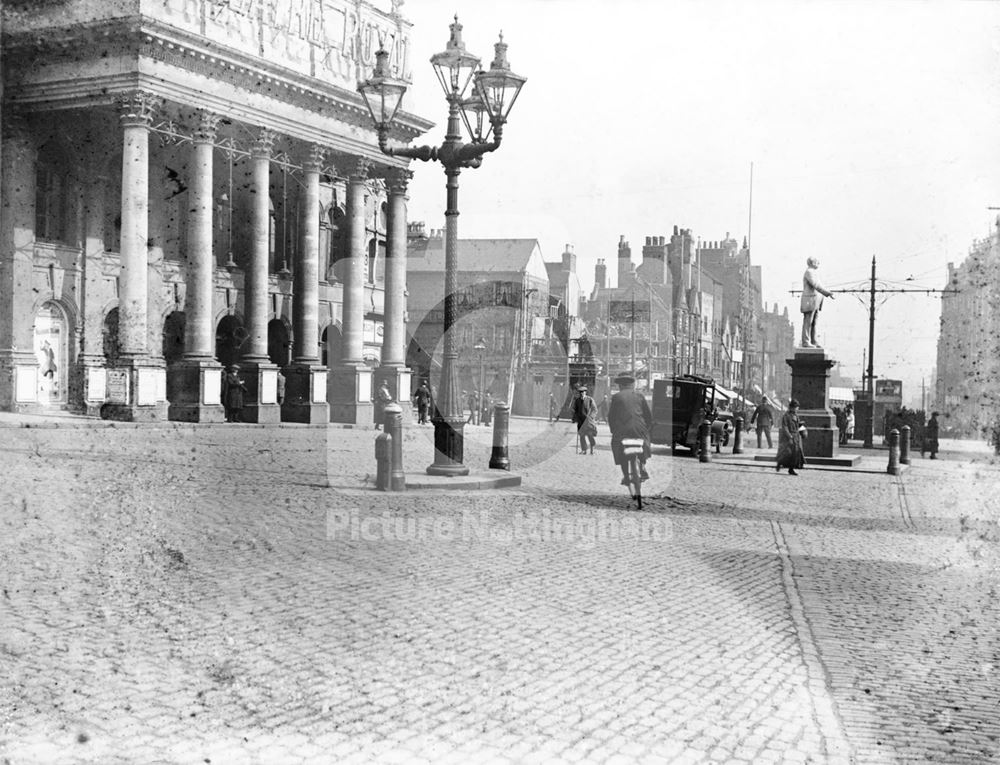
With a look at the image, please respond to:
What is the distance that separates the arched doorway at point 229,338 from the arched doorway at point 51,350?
784 cm

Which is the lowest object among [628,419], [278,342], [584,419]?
[584,419]

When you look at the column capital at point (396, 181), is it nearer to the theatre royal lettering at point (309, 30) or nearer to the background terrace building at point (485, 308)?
the theatre royal lettering at point (309, 30)

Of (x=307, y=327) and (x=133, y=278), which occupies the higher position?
(x=133, y=278)

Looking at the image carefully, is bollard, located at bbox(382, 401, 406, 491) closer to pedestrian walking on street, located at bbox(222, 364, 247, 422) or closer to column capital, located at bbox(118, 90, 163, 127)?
column capital, located at bbox(118, 90, 163, 127)

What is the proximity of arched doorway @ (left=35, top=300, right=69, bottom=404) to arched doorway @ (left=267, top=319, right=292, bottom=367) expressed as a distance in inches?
397

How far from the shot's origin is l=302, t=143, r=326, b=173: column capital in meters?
36.8

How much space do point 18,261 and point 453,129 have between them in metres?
21.0

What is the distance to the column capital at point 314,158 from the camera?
36781 mm

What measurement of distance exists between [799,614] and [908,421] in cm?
3185

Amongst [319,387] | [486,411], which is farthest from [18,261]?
[486,411]

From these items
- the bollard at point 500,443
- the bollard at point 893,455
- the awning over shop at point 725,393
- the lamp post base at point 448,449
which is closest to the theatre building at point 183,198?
the bollard at point 500,443

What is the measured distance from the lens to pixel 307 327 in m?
→ 37.5

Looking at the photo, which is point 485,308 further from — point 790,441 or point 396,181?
point 790,441

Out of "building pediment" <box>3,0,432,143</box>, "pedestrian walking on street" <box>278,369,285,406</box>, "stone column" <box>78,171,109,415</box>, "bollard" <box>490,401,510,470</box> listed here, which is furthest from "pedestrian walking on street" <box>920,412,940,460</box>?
"stone column" <box>78,171,109,415</box>
